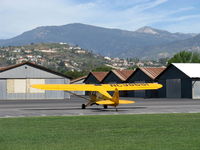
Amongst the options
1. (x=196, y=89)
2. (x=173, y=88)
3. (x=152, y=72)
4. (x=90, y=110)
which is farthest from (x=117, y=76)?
(x=90, y=110)

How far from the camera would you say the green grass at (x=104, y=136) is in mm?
13688

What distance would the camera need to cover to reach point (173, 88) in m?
65.4

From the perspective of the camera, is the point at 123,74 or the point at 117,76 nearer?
the point at 117,76

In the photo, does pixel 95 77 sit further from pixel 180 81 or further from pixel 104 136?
pixel 104 136

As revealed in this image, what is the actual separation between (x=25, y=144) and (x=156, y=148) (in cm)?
430

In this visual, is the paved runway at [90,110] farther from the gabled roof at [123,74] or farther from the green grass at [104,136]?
the gabled roof at [123,74]

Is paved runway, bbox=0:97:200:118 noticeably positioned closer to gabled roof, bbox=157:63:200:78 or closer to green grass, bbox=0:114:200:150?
green grass, bbox=0:114:200:150

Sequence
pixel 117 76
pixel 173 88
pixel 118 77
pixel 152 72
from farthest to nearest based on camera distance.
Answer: pixel 117 76, pixel 118 77, pixel 152 72, pixel 173 88

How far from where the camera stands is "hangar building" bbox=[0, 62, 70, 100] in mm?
65938

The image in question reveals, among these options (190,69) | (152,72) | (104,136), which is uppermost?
(190,69)

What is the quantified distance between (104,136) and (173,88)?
165 ft

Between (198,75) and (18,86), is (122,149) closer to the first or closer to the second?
(198,75)

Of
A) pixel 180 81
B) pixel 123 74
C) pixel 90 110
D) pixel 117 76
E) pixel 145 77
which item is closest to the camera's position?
pixel 90 110

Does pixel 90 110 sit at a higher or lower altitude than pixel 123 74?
lower
